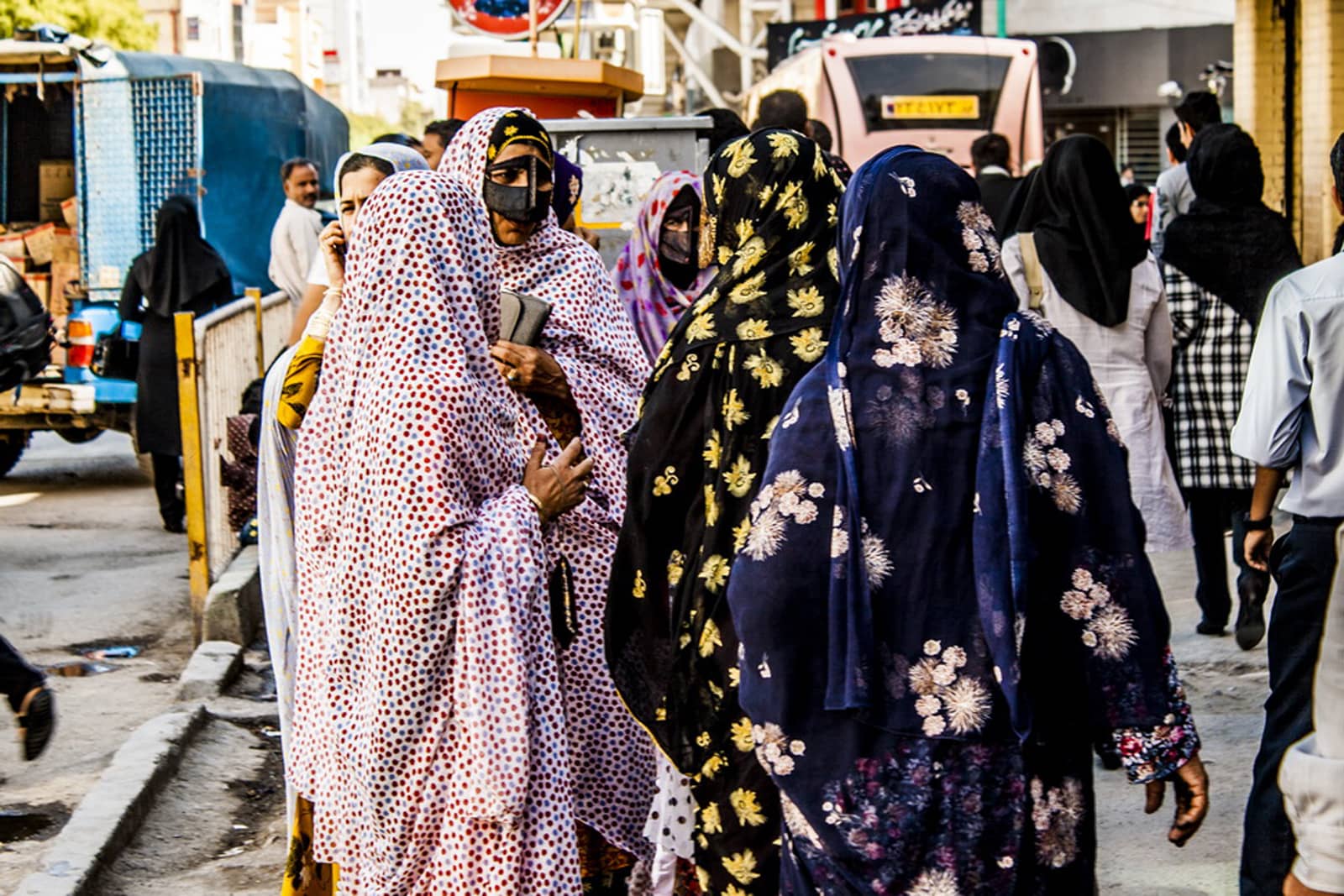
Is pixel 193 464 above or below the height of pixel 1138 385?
below

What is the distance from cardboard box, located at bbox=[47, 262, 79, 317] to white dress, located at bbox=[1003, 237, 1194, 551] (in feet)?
30.6

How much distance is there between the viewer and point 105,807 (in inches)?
207

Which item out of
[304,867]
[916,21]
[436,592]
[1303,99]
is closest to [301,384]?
[436,592]

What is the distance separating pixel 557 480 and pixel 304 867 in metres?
1.15

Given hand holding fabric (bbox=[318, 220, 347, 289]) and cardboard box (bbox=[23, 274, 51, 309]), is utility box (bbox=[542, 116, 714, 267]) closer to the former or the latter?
hand holding fabric (bbox=[318, 220, 347, 289])

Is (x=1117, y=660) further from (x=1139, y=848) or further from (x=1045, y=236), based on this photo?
(x=1045, y=236)

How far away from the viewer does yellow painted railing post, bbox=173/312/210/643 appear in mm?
7414

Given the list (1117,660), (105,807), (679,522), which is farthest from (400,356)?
(105,807)

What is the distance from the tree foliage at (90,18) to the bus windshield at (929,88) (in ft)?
50.8

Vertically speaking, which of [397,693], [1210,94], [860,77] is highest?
[860,77]

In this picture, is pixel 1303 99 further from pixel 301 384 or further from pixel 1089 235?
pixel 301 384

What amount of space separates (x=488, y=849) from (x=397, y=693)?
0.34m

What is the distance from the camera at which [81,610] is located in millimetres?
8672

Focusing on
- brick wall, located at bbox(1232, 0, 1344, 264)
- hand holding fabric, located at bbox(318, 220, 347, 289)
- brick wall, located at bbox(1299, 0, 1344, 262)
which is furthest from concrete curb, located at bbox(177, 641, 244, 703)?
brick wall, located at bbox(1299, 0, 1344, 262)
